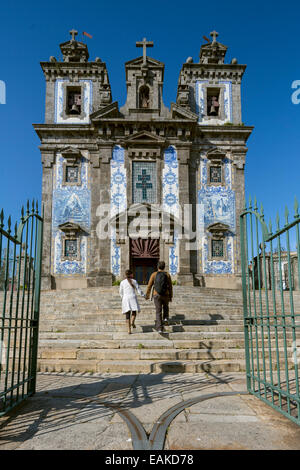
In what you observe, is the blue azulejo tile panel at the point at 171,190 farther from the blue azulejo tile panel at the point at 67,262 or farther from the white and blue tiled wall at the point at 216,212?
the blue azulejo tile panel at the point at 67,262

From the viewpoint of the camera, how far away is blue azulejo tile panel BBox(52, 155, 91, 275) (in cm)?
2006

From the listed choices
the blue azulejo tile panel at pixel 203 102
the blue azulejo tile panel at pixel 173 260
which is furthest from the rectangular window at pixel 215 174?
the blue azulejo tile panel at pixel 173 260

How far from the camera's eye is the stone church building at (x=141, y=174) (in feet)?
66.0

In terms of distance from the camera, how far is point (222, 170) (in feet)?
70.7

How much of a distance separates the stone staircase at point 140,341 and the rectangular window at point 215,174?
10.4 meters

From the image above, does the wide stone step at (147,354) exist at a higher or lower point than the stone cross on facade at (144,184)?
lower

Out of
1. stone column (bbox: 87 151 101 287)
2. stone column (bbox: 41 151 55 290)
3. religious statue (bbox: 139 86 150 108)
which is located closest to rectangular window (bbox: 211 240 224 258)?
stone column (bbox: 87 151 101 287)

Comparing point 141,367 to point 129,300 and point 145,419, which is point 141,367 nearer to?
point 129,300

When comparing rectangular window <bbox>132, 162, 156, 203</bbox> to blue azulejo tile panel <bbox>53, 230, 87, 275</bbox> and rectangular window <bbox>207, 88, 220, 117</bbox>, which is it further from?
rectangular window <bbox>207, 88, 220, 117</bbox>

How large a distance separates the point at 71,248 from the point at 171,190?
6.29m

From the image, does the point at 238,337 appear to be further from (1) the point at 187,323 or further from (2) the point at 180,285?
(2) the point at 180,285

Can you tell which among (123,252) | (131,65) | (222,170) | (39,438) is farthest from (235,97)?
(39,438)

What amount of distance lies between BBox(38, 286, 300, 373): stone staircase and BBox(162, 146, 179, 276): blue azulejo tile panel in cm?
715

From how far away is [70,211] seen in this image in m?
20.6
